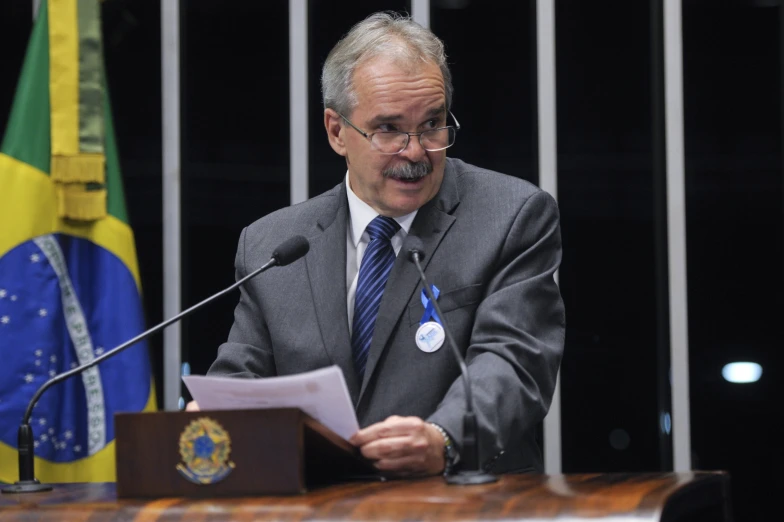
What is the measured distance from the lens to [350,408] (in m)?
1.85

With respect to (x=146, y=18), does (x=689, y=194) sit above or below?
below

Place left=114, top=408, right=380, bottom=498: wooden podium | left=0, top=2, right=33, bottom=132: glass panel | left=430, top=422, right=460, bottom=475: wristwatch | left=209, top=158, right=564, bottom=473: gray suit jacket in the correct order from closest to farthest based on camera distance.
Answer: left=114, top=408, right=380, bottom=498: wooden podium, left=430, top=422, right=460, bottom=475: wristwatch, left=209, top=158, right=564, bottom=473: gray suit jacket, left=0, top=2, right=33, bottom=132: glass panel

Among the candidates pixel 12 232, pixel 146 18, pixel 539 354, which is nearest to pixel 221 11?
pixel 146 18

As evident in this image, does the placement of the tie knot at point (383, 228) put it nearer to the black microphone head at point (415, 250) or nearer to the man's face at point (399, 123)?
the man's face at point (399, 123)

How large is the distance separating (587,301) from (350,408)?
84.8 inches

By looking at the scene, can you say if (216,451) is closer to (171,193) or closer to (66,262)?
(66,262)

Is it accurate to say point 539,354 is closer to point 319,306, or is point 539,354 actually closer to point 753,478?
point 319,306

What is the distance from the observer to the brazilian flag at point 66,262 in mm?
3352

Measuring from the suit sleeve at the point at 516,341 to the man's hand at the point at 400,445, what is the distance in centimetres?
9

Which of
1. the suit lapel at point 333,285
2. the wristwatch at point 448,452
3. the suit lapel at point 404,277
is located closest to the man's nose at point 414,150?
the suit lapel at point 404,277

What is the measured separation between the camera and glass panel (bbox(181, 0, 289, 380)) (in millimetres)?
4039

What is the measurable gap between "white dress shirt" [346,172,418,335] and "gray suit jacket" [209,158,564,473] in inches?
1.0

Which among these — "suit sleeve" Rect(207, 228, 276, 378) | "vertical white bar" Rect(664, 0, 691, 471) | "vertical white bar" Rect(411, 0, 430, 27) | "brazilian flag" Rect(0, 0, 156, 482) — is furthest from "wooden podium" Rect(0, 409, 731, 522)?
"vertical white bar" Rect(411, 0, 430, 27)

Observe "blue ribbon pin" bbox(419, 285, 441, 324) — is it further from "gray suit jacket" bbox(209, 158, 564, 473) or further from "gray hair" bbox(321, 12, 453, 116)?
"gray hair" bbox(321, 12, 453, 116)
